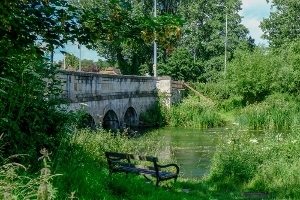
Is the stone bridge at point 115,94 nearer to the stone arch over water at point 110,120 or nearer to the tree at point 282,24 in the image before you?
the stone arch over water at point 110,120

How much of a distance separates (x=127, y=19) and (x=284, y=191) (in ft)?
16.3

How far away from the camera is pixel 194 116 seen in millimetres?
27031

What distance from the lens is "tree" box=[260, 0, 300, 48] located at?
4156 cm

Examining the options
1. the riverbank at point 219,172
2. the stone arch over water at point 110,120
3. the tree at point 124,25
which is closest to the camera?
the tree at point 124,25

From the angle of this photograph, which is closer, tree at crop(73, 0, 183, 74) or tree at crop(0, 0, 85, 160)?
tree at crop(0, 0, 85, 160)

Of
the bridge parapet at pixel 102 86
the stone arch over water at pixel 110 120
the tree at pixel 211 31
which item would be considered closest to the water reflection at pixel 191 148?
the stone arch over water at pixel 110 120

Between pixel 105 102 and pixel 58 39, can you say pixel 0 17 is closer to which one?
pixel 58 39

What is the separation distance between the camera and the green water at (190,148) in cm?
1328

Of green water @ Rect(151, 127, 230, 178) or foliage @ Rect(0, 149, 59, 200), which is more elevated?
foliage @ Rect(0, 149, 59, 200)

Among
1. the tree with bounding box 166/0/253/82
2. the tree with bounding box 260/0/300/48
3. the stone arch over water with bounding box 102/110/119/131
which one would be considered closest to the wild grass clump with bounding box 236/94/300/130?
the stone arch over water with bounding box 102/110/119/131

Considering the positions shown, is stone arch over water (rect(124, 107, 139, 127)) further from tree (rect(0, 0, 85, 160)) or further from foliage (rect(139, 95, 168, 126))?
tree (rect(0, 0, 85, 160))

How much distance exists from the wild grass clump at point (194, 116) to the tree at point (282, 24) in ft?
54.6

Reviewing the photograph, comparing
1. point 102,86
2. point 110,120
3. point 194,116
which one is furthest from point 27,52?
point 194,116

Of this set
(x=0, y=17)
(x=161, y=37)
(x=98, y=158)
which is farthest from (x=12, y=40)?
(x=98, y=158)
